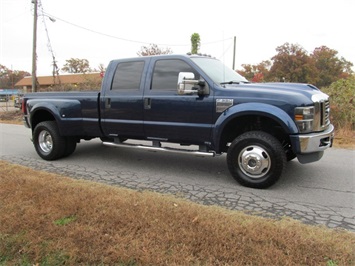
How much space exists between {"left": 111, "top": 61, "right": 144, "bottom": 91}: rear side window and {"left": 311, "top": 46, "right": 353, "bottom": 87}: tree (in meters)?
56.3

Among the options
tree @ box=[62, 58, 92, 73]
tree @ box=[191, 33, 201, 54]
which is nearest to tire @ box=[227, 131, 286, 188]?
tree @ box=[191, 33, 201, 54]

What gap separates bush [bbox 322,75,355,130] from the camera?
396 inches

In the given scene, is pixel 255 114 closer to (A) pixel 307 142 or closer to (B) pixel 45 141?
(A) pixel 307 142

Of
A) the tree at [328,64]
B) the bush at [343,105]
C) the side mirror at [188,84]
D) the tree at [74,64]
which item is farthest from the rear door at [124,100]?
the tree at [74,64]

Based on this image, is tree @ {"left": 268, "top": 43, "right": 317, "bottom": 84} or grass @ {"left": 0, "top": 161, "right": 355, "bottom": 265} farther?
tree @ {"left": 268, "top": 43, "right": 317, "bottom": 84}

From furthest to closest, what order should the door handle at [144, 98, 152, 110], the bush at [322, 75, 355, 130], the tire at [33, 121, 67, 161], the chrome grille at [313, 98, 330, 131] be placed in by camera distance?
the bush at [322, 75, 355, 130] → the tire at [33, 121, 67, 161] → the door handle at [144, 98, 152, 110] → the chrome grille at [313, 98, 330, 131]

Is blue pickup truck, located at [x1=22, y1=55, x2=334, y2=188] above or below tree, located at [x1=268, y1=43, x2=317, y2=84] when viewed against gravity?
below

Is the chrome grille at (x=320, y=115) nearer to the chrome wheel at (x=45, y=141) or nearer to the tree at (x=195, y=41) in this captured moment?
the chrome wheel at (x=45, y=141)

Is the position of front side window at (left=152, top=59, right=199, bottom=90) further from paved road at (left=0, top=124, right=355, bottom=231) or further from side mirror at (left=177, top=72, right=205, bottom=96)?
paved road at (left=0, top=124, right=355, bottom=231)

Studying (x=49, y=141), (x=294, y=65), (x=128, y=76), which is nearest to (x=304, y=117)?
(x=128, y=76)

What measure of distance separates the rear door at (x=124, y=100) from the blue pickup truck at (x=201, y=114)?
18 millimetres

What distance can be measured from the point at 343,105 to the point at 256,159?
24.9 ft

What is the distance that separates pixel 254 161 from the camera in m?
4.45

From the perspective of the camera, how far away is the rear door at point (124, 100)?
212 inches
